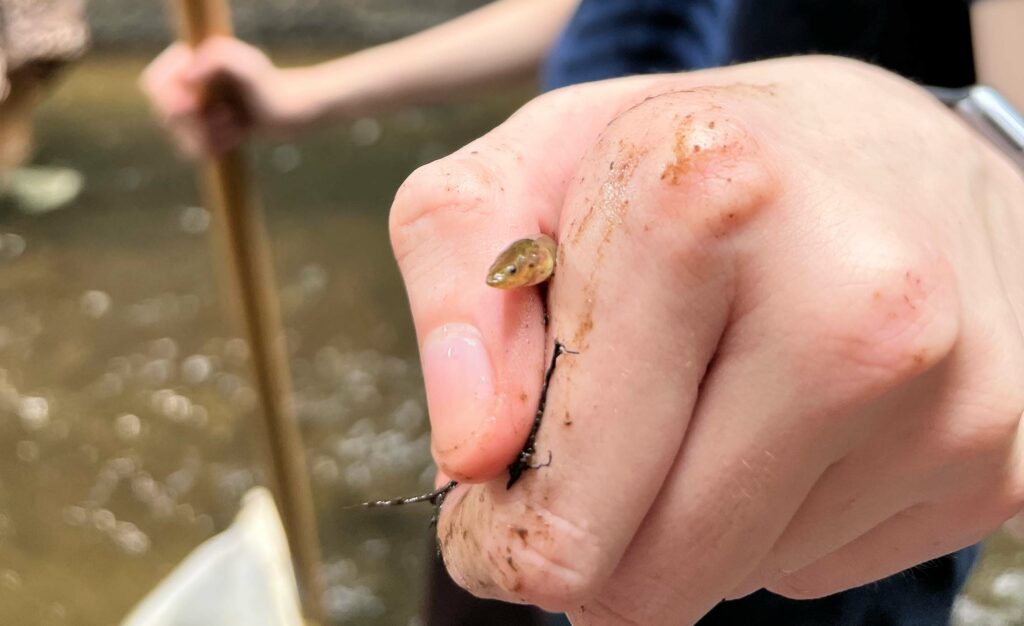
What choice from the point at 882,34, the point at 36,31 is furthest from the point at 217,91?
the point at 36,31

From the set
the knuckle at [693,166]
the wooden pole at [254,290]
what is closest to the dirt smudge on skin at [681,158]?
the knuckle at [693,166]

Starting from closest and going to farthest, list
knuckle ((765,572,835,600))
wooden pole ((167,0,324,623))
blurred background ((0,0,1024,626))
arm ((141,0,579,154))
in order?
knuckle ((765,572,835,600)) → wooden pole ((167,0,324,623)) → arm ((141,0,579,154)) → blurred background ((0,0,1024,626))

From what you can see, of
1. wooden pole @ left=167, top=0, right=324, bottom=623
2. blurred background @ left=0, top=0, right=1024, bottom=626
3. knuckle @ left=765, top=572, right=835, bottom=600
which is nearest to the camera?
knuckle @ left=765, top=572, right=835, bottom=600

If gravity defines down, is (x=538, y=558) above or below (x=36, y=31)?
above

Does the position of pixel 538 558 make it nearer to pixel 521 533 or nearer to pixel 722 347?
pixel 521 533

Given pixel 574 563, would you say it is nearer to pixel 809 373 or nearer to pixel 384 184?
pixel 809 373

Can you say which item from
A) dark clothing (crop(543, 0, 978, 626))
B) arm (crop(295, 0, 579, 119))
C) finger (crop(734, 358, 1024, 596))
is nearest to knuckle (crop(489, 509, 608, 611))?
finger (crop(734, 358, 1024, 596))

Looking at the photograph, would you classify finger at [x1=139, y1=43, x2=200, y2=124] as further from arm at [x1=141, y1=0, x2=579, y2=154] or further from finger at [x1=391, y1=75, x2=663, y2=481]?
finger at [x1=391, y1=75, x2=663, y2=481]

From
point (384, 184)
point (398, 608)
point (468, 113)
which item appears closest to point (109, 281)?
point (384, 184)
